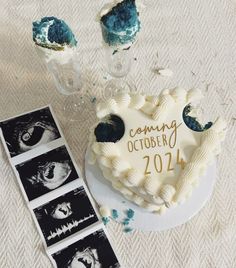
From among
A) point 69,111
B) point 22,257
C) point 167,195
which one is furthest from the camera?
point 69,111

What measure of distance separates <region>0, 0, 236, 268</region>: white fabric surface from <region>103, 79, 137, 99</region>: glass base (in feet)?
0.07

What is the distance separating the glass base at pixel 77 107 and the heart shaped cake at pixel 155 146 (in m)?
0.16

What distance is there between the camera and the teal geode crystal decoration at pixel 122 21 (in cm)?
67

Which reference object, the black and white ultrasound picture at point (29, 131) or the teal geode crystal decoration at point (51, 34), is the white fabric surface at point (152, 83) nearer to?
the black and white ultrasound picture at point (29, 131)

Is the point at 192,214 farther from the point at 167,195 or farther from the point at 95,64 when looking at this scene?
the point at 95,64

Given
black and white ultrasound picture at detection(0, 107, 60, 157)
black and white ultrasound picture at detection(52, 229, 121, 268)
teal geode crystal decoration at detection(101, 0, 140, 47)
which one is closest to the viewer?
teal geode crystal decoration at detection(101, 0, 140, 47)

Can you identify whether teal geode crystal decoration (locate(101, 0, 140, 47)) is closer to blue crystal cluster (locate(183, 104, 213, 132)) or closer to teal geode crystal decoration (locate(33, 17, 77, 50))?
teal geode crystal decoration (locate(33, 17, 77, 50))

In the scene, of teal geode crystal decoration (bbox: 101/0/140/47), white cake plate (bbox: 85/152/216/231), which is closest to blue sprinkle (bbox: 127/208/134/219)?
white cake plate (bbox: 85/152/216/231)

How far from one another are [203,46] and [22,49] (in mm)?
488

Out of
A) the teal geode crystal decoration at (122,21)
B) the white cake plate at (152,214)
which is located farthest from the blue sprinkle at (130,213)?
the teal geode crystal decoration at (122,21)

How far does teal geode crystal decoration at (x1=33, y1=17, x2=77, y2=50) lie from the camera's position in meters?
0.68

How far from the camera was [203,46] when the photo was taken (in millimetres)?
999

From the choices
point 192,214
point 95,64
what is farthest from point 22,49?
point 192,214

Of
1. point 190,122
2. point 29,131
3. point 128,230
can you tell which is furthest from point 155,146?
point 29,131
